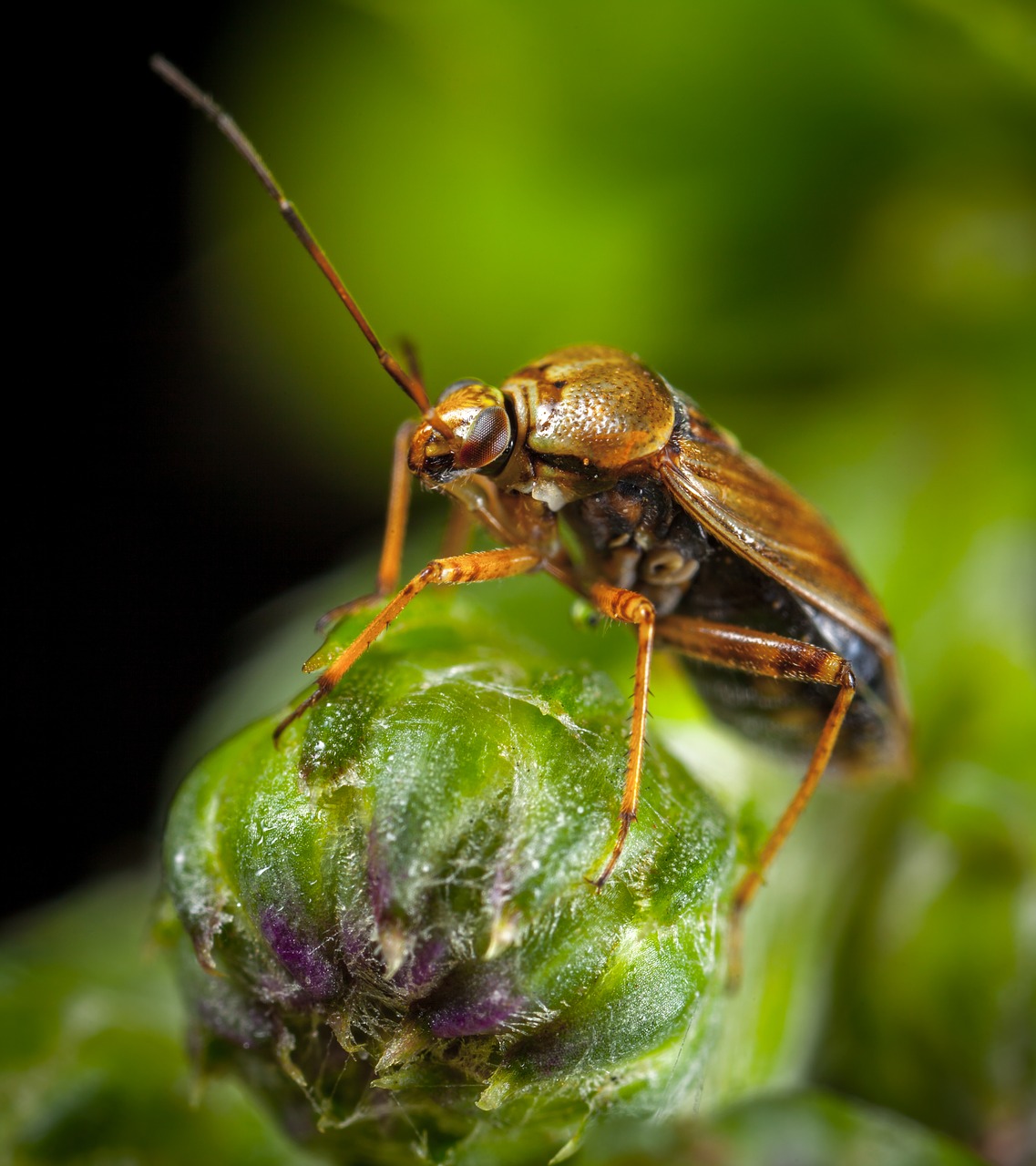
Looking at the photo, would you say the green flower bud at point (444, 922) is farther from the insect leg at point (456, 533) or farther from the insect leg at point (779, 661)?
the insect leg at point (456, 533)

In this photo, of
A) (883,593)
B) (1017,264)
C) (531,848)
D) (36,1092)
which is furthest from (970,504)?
(36,1092)

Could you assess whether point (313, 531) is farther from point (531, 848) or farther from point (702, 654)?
point (531, 848)

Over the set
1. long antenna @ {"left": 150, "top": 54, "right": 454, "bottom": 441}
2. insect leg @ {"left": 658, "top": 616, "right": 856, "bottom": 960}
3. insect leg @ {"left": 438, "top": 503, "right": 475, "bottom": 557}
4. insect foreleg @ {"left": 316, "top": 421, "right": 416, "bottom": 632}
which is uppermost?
long antenna @ {"left": 150, "top": 54, "right": 454, "bottom": 441}

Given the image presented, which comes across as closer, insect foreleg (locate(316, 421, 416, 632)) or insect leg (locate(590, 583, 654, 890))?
insect leg (locate(590, 583, 654, 890))

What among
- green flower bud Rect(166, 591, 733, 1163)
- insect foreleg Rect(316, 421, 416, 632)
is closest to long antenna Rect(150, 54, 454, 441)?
insect foreleg Rect(316, 421, 416, 632)

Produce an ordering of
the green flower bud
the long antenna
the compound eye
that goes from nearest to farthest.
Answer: the green flower bud → the long antenna → the compound eye

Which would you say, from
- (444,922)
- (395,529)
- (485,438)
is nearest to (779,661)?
(485,438)

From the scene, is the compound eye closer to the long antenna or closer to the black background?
the long antenna
